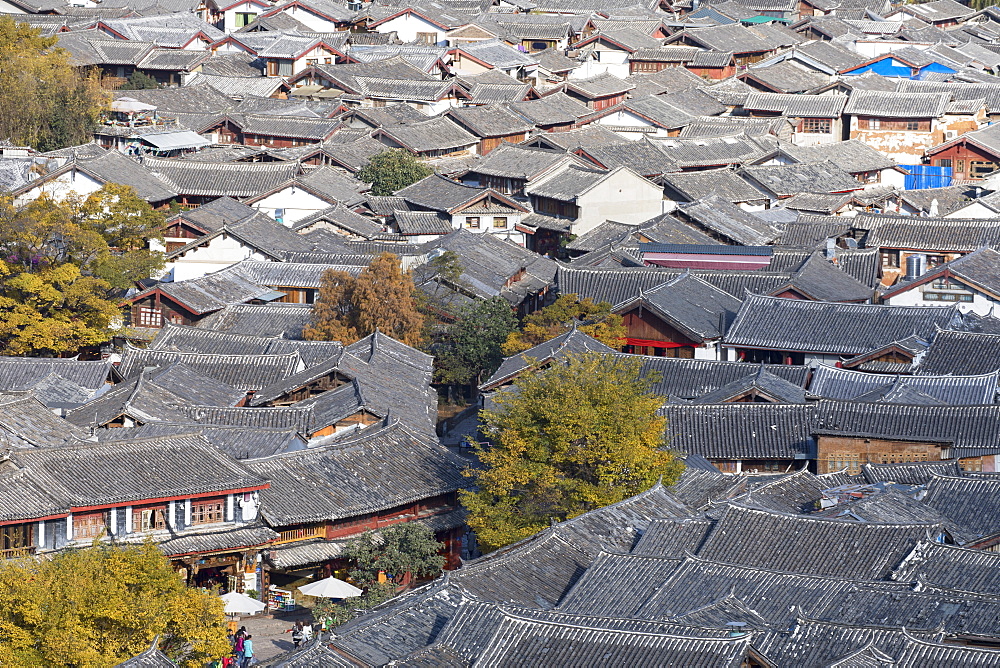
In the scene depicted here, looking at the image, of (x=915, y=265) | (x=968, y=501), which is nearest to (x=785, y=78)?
(x=915, y=265)

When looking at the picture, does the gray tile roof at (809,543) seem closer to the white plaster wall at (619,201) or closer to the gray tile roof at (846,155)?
the white plaster wall at (619,201)

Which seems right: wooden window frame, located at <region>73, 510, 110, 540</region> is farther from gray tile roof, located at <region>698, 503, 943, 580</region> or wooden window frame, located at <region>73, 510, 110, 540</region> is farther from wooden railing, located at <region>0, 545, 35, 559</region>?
gray tile roof, located at <region>698, 503, 943, 580</region>

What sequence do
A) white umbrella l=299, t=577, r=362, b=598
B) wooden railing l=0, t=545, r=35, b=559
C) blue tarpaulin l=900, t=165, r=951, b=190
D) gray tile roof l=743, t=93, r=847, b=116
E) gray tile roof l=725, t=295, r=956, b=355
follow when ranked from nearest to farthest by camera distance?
wooden railing l=0, t=545, r=35, b=559, white umbrella l=299, t=577, r=362, b=598, gray tile roof l=725, t=295, r=956, b=355, blue tarpaulin l=900, t=165, r=951, b=190, gray tile roof l=743, t=93, r=847, b=116

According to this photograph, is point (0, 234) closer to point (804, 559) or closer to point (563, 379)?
point (563, 379)

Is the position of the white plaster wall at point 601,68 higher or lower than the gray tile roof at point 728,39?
lower

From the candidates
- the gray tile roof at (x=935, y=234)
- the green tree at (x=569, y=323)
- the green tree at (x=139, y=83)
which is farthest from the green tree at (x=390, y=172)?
the green tree at (x=569, y=323)

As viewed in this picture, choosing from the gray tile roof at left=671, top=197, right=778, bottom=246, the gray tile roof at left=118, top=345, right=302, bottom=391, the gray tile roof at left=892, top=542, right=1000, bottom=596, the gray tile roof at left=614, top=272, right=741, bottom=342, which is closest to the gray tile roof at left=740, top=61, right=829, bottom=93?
the gray tile roof at left=671, top=197, right=778, bottom=246
